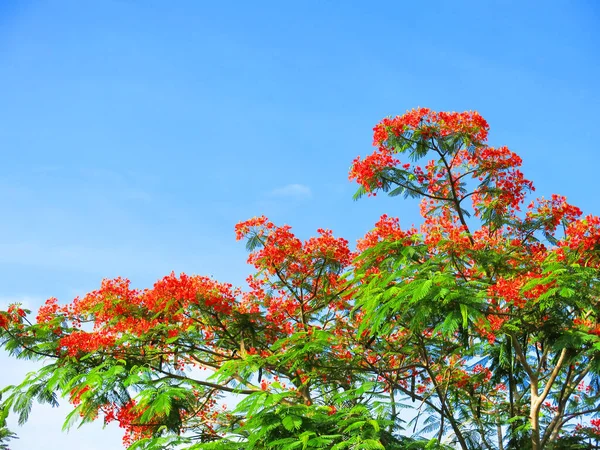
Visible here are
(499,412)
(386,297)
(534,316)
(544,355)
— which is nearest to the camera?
(386,297)

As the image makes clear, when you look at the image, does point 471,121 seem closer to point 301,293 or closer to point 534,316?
point 534,316

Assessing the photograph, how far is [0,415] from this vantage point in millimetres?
9430

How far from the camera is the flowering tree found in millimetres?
8422

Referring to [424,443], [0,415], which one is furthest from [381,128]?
[0,415]

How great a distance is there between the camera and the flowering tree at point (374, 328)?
8.42 meters

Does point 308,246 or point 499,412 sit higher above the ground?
point 308,246

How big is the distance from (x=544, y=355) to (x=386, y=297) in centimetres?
395

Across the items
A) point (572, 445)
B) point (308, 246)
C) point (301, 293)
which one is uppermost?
point (308, 246)

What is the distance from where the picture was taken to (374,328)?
7.65m

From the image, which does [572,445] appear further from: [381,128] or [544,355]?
[381,128]

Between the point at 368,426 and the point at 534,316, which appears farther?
the point at 534,316

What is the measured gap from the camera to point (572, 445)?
430 inches

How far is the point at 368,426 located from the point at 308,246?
375cm

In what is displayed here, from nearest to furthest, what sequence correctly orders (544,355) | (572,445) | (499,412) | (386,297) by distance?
1. (386,297)
2. (544,355)
3. (572,445)
4. (499,412)
